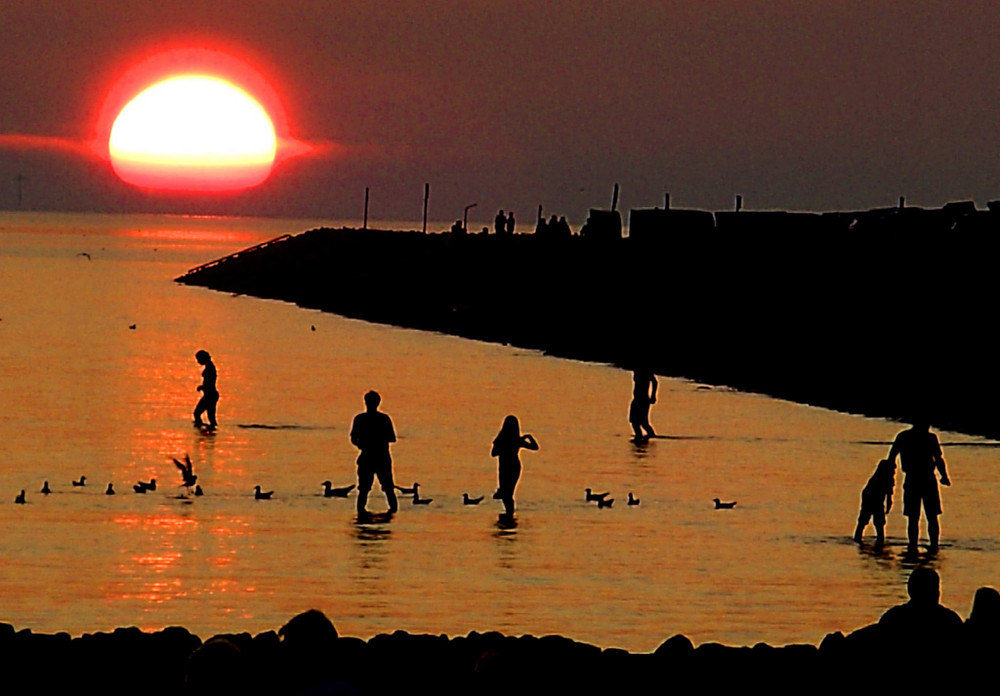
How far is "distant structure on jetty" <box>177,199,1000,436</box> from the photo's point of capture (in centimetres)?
Answer: 5628

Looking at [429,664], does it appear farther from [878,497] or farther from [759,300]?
[759,300]

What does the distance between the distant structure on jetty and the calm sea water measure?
2.49 metres

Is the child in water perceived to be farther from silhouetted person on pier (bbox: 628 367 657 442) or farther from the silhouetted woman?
silhouetted person on pier (bbox: 628 367 657 442)

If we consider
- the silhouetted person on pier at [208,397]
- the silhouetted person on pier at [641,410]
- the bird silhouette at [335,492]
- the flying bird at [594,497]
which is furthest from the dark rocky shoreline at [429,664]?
the silhouetted person on pier at [208,397]

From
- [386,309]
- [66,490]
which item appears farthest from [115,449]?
[386,309]

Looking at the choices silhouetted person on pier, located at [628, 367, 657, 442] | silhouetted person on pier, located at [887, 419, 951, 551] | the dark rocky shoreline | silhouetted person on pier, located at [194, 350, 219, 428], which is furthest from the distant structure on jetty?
the dark rocky shoreline

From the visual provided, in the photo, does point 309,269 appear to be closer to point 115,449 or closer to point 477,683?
point 115,449

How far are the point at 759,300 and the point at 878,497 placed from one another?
52.5 meters

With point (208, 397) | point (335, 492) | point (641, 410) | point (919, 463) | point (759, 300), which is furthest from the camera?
point (759, 300)

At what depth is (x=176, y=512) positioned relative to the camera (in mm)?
30172

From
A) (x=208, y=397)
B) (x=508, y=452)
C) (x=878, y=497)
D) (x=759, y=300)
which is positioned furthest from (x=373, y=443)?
(x=759, y=300)

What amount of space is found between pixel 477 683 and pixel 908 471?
16830mm

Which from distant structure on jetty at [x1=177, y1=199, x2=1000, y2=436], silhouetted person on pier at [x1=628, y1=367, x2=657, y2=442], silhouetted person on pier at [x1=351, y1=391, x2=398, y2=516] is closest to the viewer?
silhouetted person on pier at [x1=351, y1=391, x2=398, y2=516]

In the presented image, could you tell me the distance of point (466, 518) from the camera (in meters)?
29.2
